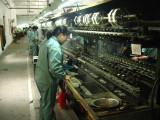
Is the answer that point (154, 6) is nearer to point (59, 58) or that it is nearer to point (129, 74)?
point (129, 74)

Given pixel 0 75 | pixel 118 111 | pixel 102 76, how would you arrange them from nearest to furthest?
pixel 118 111, pixel 102 76, pixel 0 75

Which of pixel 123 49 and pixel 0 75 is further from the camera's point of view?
pixel 0 75

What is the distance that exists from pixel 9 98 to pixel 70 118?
6.87 ft

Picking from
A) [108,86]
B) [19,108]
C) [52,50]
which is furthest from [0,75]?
[108,86]

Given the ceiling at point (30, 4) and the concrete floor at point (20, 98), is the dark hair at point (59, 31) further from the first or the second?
the ceiling at point (30, 4)

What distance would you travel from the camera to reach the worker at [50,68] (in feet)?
9.00

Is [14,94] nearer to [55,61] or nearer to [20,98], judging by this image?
[20,98]

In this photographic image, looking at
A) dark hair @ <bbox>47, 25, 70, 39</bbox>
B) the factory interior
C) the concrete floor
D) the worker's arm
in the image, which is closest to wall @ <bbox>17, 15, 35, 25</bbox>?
the concrete floor

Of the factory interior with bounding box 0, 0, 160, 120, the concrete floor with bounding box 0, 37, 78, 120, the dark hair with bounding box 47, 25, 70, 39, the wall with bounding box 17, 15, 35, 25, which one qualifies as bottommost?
the concrete floor with bounding box 0, 37, 78, 120

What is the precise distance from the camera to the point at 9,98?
474 centimetres

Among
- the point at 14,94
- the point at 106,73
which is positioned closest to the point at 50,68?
the point at 106,73

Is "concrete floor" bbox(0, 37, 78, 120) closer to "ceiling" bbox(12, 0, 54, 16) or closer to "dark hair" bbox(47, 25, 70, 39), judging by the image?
"dark hair" bbox(47, 25, 70, 39)

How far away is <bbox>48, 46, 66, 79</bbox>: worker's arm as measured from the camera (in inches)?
107

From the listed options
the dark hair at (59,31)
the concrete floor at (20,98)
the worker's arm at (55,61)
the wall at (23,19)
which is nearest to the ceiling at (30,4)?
the wall at (23,19)
